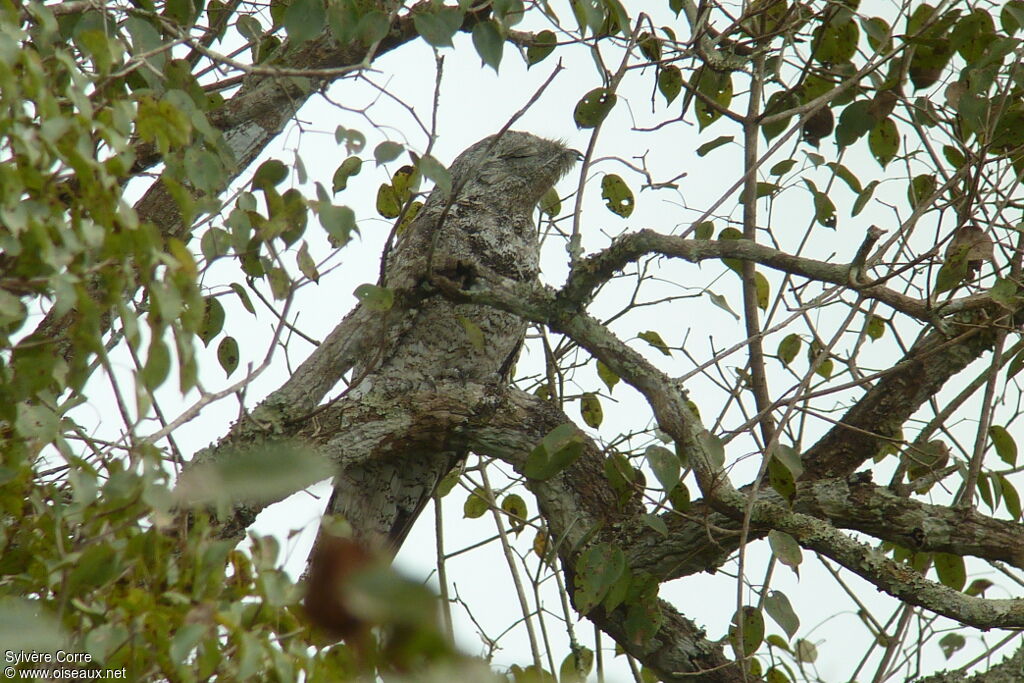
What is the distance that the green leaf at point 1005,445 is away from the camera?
2.32 metres

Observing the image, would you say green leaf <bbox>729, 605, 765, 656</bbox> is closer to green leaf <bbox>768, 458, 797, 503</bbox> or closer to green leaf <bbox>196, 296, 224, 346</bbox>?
green leaf <bbox>768, 458, 797, 503</bbox>

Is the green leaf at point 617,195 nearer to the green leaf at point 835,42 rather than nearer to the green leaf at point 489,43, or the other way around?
the green leaf at point 835,42

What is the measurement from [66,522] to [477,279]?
153cm

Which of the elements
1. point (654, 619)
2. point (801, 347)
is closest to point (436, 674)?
point (654, 619)

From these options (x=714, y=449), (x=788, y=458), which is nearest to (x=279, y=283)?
(x=714, y=449)

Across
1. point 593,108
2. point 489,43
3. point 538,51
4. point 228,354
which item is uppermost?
point 538,51

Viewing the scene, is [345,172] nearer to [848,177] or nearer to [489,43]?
[489,43]

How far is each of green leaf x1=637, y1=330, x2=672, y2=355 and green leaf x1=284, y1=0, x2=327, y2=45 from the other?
155cm

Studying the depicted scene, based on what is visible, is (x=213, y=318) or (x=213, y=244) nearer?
(x=213, y=244)

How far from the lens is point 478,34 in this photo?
1726mm

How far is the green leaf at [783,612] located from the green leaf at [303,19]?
146 cm

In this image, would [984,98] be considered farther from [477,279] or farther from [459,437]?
[459,437]

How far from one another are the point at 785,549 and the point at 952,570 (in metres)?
0.65

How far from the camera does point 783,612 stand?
6.51ft
